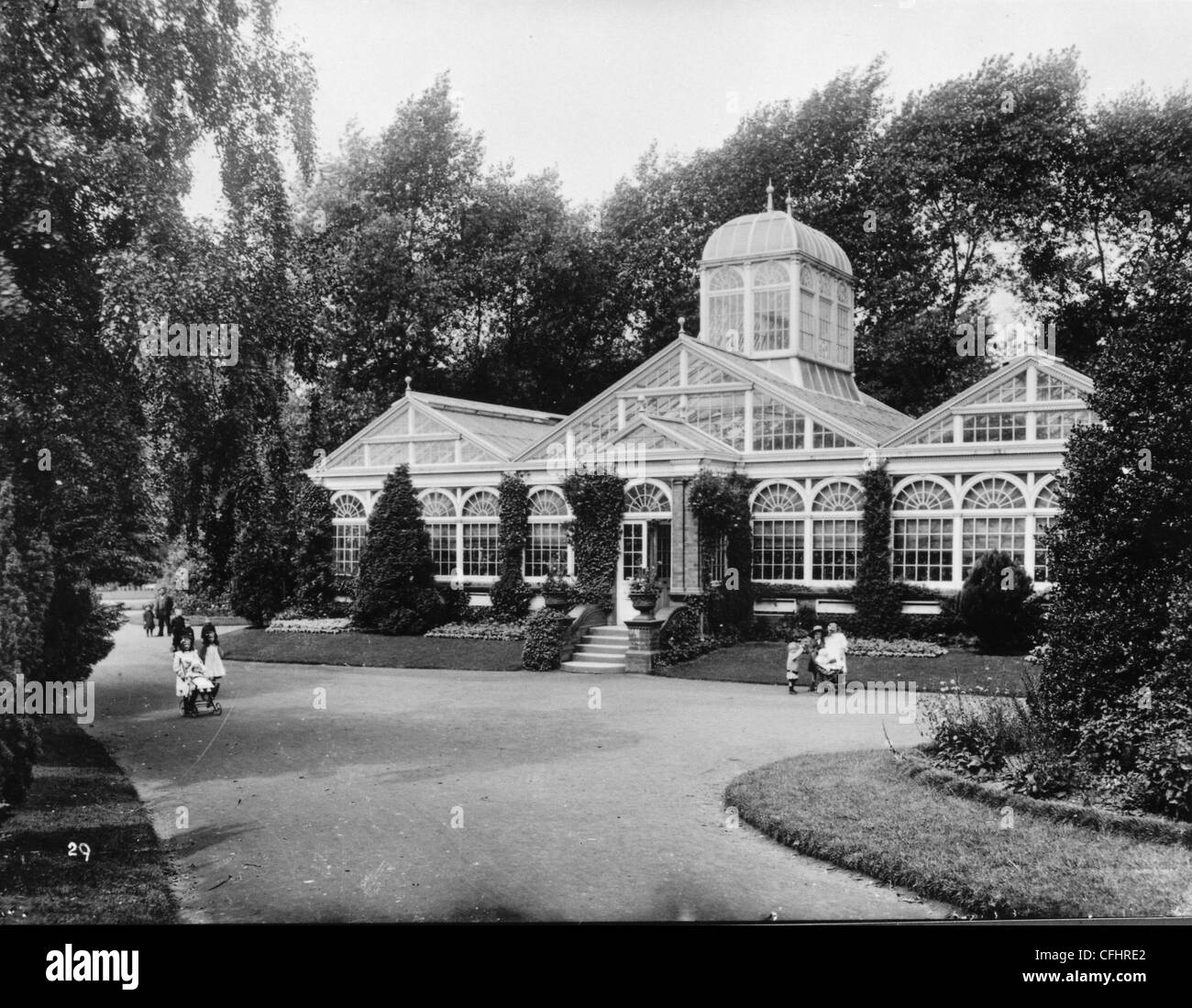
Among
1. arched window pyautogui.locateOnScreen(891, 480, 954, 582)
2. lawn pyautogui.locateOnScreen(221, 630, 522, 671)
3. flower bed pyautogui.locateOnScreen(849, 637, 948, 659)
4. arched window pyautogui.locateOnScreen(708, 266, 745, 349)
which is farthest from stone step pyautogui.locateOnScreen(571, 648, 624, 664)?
arched window pyautogui.locateOnScreen(708, 266, 745, 349)

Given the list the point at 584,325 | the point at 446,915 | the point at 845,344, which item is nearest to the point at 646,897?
the point at 446,915

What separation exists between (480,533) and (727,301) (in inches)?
304

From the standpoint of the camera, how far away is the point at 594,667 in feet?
55.2

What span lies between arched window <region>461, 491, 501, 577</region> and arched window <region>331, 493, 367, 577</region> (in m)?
2.44

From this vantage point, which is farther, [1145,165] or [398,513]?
[398,513]

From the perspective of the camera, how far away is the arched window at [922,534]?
59.4ft

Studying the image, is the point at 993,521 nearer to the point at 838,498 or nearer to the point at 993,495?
the point at 993,495

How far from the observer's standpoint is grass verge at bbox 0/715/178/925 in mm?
5363

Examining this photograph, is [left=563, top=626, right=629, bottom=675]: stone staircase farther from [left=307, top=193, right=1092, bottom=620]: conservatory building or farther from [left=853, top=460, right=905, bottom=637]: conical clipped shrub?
[left=853, top=460, right=905, bottom=637]: conical clipped shrub

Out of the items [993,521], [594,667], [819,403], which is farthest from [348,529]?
[993,521]

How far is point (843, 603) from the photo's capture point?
18.7m

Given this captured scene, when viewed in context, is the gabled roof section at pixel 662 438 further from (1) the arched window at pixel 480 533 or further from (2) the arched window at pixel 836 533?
(1) the arched window at pixel 480 533

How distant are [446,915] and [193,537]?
194 inches
